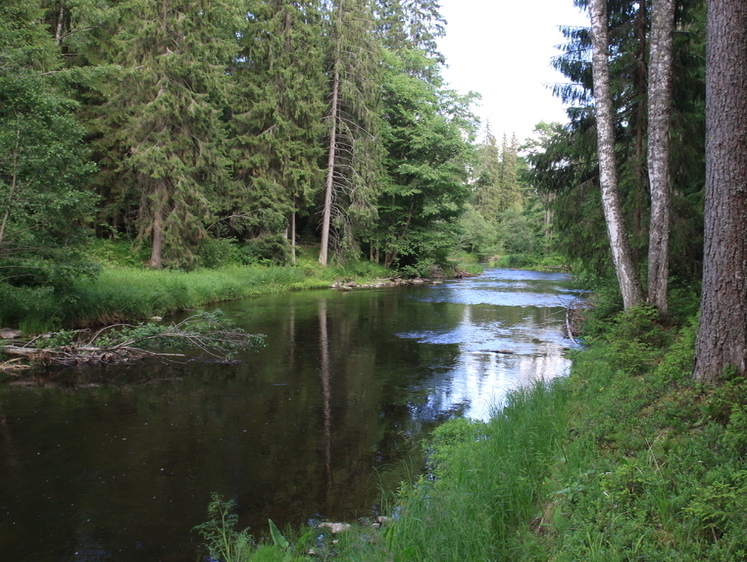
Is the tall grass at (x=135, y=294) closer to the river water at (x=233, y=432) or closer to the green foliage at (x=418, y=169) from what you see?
the river water at (x=233, y=432)

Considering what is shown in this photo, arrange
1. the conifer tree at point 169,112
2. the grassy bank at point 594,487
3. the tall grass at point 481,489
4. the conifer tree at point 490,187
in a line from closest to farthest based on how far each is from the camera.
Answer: the grassy bank at point 594,487 < the tall grass at point 481,489 < the conifer tree at point 169,112 < the conifer tree at point 490,187

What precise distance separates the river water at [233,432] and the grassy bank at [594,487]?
96 centimetres

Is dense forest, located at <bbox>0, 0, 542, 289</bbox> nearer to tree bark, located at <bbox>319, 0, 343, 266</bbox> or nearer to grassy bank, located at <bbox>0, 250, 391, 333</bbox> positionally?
tree bark, located at <bbox>319, 0, 343, 266</bbox>

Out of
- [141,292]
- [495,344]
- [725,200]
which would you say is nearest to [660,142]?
[725,200]

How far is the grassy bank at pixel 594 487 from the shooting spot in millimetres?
2795

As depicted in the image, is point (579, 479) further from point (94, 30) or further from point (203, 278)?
point (94, 30)

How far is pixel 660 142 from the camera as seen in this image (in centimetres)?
823

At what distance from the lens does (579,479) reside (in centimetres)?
360

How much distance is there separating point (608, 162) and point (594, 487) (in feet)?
23.5

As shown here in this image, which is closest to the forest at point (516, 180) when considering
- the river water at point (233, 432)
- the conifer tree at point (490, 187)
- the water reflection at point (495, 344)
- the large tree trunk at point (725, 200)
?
the large tree trunk at point (725, 200)

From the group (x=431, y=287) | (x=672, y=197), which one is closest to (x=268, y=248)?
(x=431, y=287)

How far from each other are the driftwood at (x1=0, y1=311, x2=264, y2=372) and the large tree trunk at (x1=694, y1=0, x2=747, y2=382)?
25.1 feet

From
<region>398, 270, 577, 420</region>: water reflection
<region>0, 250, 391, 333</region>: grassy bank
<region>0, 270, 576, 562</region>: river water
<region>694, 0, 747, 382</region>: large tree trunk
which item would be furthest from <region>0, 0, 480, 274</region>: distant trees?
<region>694, 0, 747, 382</region>: large tree trunk

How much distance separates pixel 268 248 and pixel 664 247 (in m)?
19.6
